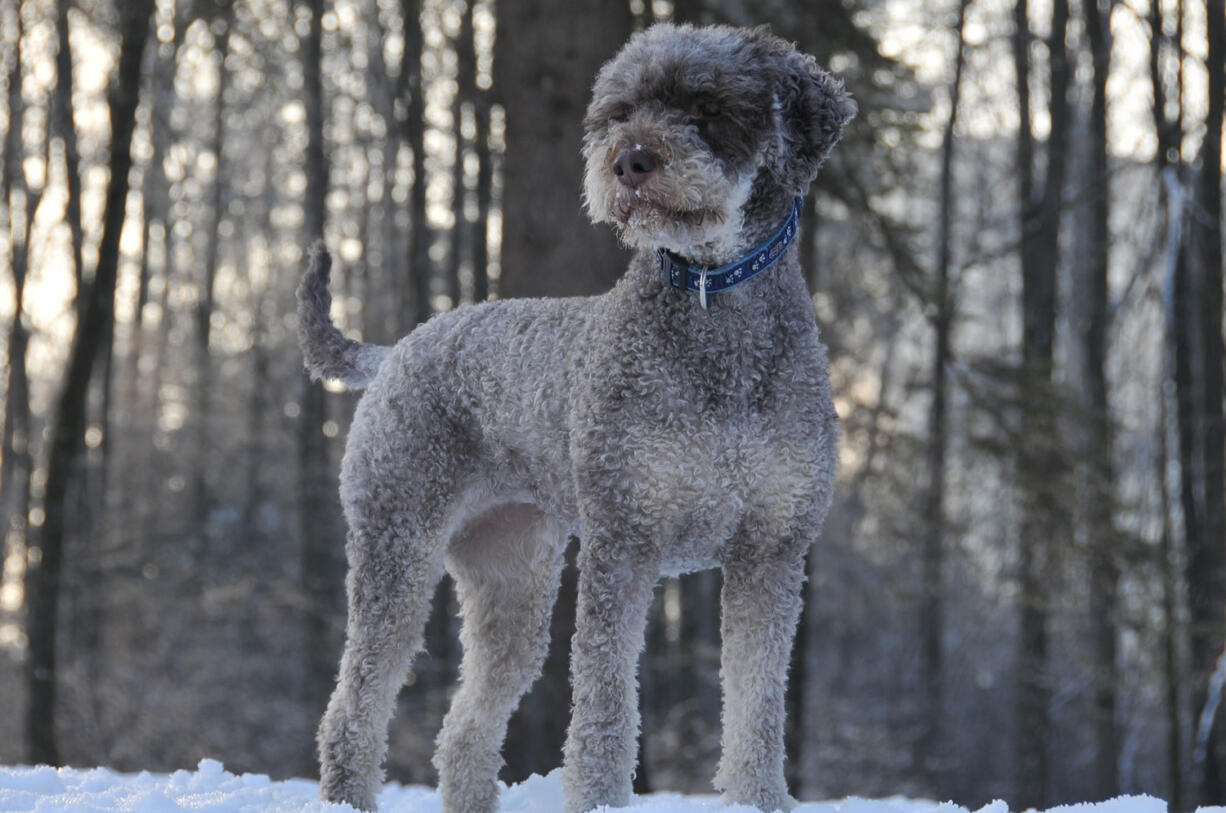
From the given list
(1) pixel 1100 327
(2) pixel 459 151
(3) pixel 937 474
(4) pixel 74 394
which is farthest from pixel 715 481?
(2) pixel 459 151

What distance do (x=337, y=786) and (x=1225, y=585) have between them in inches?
271

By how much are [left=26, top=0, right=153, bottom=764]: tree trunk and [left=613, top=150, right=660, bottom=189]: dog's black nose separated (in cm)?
683

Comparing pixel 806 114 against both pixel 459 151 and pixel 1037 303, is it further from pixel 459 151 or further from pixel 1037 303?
pixel 459 151

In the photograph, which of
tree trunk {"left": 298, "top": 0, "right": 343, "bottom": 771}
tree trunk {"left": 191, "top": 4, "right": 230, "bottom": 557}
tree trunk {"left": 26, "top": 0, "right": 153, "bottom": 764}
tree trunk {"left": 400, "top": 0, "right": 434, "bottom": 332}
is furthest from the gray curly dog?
tree trunk {"left": 191, "top": 4, "right": 230, "bottom": 557}

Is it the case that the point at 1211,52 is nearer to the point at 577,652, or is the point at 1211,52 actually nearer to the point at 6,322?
the point at 577,652

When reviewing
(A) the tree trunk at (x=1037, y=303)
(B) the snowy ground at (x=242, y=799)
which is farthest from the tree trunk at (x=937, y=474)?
(B) the snowy ground at (x=242, y=799)

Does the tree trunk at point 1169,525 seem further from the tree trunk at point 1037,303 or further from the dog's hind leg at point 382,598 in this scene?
the dog's hind leg at point 382,598

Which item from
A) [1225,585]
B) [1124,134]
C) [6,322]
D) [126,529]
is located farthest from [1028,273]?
[6,322]

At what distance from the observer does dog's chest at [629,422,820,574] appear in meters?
3.19

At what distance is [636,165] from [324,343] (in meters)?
1.66

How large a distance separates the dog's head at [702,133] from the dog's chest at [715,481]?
492 mm

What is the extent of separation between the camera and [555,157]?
6047mm

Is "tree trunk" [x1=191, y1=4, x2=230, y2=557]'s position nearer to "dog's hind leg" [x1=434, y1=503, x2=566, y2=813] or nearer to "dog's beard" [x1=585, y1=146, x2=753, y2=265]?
"dog's hind leg" [x1=434, y1=503, x2=566, y2=813]

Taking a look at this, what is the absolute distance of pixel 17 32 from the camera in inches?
572
